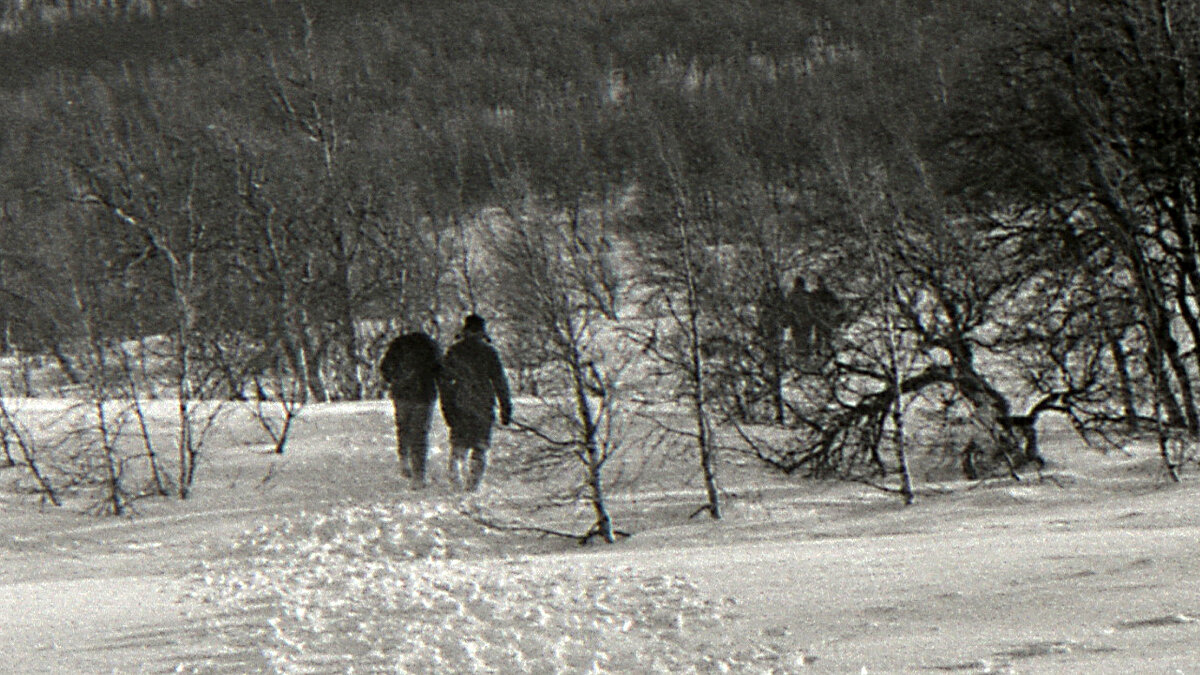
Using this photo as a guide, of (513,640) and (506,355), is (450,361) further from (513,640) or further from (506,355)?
(506,355)

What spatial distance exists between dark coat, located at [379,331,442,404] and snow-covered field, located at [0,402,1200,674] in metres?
0.98

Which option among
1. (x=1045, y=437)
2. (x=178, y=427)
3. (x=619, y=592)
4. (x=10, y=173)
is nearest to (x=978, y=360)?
(x=1045, y=437)

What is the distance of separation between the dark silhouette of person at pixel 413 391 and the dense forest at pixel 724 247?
110 cm

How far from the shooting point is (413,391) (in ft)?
42.7

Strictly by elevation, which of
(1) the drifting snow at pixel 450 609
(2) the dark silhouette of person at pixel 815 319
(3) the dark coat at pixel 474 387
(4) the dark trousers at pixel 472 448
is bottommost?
(1) the drifting snow at pixel 450 609

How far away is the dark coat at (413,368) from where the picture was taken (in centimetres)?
1299

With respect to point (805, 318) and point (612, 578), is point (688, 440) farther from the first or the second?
point (612, 578)

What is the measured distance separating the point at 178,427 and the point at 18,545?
3.87 m

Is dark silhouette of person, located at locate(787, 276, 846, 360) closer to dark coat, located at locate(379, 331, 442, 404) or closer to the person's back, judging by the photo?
the person's back

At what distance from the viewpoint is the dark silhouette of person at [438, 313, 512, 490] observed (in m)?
12.6

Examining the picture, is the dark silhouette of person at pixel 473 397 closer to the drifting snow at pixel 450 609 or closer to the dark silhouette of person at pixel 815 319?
the drifting snow at pixel 450 609

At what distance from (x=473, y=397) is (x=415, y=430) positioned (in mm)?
727

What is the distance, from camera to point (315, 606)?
7.57m

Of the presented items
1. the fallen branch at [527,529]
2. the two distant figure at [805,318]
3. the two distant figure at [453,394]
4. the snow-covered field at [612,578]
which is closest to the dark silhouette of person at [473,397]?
the two distant figure at [453,394]
